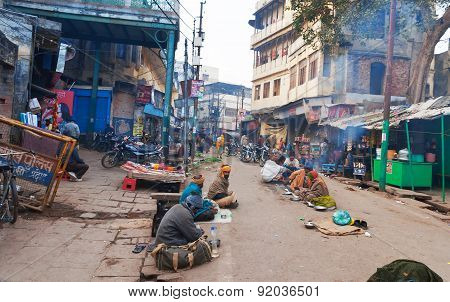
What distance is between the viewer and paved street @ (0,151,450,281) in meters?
4.70

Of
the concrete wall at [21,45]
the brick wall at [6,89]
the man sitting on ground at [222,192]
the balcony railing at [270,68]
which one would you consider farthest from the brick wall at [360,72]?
the brick wall at [6,89]

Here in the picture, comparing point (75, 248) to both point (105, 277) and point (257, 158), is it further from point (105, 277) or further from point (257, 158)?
point (257, 158)

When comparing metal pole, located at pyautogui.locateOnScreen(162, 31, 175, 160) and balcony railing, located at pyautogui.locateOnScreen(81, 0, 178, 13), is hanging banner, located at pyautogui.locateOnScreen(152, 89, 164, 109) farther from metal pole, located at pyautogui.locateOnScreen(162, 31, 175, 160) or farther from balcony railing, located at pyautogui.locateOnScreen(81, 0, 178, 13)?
balcony railing, located at pyautogui.locateOnScreen(81, 0, 178, 13)

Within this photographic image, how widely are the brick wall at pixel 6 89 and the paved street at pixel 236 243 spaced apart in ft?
14.4

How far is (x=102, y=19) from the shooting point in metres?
16.5

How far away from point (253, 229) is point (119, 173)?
718 cm

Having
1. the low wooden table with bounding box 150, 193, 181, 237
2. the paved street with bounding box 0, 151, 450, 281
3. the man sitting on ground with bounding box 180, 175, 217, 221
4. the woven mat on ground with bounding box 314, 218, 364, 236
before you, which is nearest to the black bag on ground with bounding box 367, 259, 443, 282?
the paved street with bounding box 0, 151, 450, 281

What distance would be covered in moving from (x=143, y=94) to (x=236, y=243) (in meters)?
18.6

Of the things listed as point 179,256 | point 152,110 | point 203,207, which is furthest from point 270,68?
point 179,256

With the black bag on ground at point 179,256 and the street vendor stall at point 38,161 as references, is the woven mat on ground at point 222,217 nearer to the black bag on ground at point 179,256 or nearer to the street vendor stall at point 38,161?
the black bag on ground at point 179,256

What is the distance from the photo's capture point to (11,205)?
6270 millimetres

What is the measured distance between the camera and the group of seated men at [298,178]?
9.59 m

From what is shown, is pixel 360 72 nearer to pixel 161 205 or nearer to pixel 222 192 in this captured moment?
pixel 222 192

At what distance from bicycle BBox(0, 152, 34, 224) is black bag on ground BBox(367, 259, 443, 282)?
5.48m
